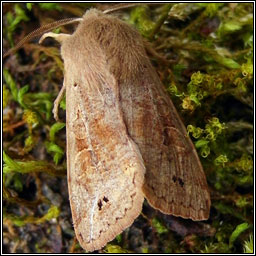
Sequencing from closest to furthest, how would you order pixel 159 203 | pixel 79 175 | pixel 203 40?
1. pixel 159 203
2. pixel 79 175
3. pixel 203 40

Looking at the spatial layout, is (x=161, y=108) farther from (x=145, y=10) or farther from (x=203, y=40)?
(x=145, y=10)

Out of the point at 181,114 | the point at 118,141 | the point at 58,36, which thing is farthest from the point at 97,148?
the point at 58,36

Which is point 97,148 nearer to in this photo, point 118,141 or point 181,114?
point 118,141

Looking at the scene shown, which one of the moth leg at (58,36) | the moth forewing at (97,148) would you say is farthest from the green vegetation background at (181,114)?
the moth forewing at (97,148)

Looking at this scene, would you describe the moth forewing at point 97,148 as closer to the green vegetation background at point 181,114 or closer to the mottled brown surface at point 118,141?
the mottled brown surface at point 118,141

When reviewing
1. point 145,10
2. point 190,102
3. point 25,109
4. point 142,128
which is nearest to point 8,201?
point 25,109

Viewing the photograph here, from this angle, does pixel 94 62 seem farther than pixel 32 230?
No
